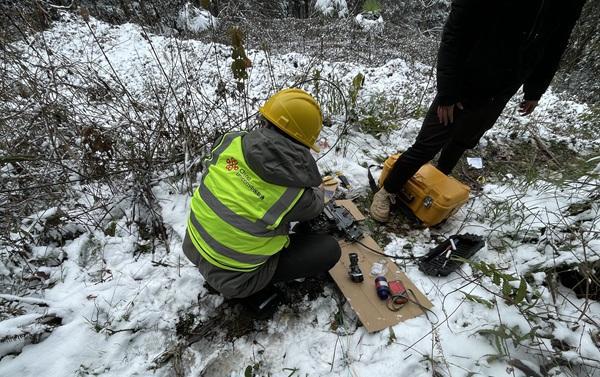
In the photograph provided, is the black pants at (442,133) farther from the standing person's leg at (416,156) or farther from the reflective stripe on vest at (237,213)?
the reflective stripe on vest at (237,213)

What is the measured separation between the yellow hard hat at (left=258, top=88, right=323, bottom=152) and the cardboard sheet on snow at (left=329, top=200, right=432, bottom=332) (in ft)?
3.33

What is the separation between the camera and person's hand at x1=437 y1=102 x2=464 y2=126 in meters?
1.85

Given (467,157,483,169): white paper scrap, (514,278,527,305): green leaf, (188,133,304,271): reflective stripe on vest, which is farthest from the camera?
(467,157,483,169): white paper scrap

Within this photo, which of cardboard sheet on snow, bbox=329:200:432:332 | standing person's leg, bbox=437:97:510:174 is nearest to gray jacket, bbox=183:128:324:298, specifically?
cardboard sheet on snow, bbox=329:200:432:332

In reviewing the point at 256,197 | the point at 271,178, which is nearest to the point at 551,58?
the point at 271,178

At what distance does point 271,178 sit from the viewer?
1409 millimetres

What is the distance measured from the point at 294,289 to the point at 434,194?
4.15 feet

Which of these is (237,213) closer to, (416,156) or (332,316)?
(332,316)

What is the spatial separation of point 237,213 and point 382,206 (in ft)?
4.68

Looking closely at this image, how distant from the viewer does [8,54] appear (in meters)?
2.02

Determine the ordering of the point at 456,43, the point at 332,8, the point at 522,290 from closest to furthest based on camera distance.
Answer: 1. the point at 522,290
2. the point at 456,43
3. the point at 332,8

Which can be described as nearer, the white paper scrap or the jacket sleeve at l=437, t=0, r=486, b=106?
the jacket sleeve at l=437, t=0, r=486, b=106

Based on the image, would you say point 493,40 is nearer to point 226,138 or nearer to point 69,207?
point 226,138

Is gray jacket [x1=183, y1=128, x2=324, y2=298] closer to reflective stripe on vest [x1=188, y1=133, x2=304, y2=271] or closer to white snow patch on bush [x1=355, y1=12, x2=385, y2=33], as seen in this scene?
reflective stripe on vest [x1=188, y1=133, x2=304, y2=271]
